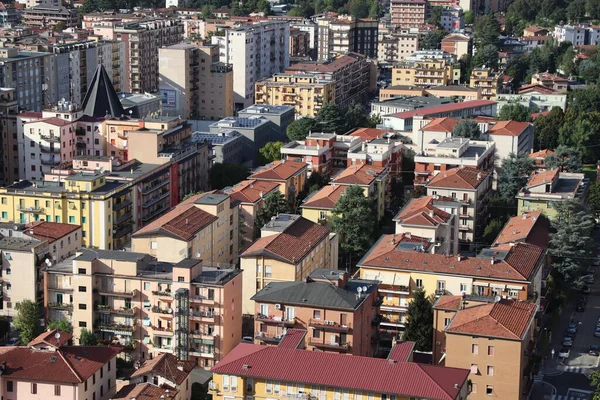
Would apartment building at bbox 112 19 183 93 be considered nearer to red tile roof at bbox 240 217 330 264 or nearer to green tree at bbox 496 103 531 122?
green tree at bbox 496 103 531 122

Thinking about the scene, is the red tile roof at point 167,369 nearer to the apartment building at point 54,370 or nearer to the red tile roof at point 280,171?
the apartment building at point 54,370

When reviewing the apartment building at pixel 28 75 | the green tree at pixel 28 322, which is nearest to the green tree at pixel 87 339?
the green tree at pixel 28 322

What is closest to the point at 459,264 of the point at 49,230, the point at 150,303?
the point at 150,303

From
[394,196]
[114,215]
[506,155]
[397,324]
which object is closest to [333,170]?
[394,196]

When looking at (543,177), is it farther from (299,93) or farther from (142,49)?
(142,49)

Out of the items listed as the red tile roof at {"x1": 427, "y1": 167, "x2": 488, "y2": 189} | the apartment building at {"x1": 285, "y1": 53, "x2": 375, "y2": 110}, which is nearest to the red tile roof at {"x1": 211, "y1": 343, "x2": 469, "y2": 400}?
the red tile roof at {"x1": 427, "y1": 167, "x2": 488, "y2": 189}
